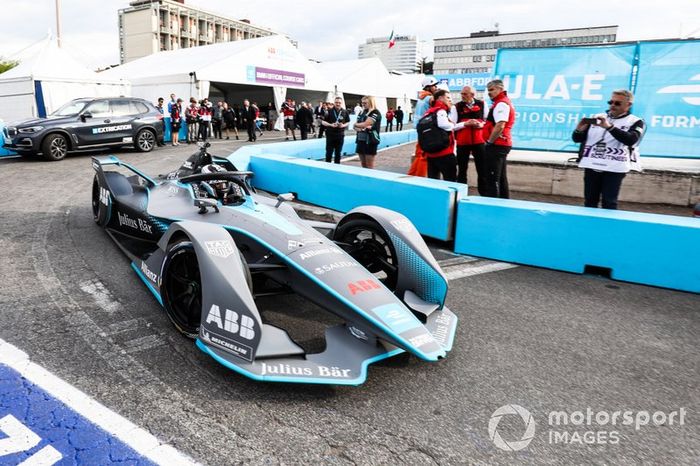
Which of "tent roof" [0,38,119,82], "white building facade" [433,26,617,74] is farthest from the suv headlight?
"white building facade" [433,26,617,74]

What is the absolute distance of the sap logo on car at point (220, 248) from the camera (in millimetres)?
2889

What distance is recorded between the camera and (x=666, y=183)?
25.1 feet

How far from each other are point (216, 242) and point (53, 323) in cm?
137

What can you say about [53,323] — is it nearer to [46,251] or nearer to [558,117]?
[46,251]

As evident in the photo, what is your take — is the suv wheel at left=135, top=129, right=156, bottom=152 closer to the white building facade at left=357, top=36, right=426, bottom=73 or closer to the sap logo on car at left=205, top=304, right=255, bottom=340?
the sap logo on car at left=205, top=304, right=255, bottom=340

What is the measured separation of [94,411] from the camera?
2367 millimetres

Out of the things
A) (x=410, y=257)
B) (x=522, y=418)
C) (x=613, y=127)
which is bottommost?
(x=522, y=418)

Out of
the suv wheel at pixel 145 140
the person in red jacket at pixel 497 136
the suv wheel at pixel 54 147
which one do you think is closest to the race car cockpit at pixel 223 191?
the person in red jacket at pixel 497 136

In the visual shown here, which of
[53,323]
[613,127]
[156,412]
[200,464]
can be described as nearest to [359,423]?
[200,464]

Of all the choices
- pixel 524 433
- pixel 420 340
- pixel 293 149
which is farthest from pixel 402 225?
pixel 293 149

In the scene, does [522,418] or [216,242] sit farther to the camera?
[216,242]

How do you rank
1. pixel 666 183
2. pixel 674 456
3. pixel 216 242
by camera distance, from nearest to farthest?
pixel 674 456, pixel 216 242, pixel 666 183

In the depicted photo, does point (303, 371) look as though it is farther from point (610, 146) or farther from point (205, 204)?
point (610, 146)

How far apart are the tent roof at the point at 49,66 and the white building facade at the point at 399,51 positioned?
134m
